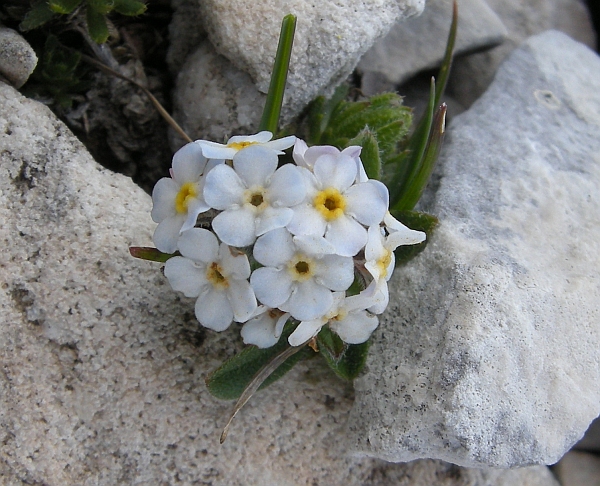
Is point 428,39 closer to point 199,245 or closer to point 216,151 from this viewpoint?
point 216,151

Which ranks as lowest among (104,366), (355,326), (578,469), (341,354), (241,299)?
(578,469)

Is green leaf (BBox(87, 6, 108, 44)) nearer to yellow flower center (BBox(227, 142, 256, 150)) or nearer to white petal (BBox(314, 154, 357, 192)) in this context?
yellow flower center (BBox(227, 142, 256, 150))

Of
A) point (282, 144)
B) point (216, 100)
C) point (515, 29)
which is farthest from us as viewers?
point (515, 29)

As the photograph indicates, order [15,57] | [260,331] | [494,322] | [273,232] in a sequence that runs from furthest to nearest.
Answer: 1. [15,57]
2. [494,322]
3. [260,331]
4. [273,232]

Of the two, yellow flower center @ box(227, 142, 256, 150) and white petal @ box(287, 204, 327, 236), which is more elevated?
yellow flower center @ box(227, 142, 256, 150)

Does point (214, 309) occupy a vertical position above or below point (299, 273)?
below

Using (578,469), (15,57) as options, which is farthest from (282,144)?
(578,469)

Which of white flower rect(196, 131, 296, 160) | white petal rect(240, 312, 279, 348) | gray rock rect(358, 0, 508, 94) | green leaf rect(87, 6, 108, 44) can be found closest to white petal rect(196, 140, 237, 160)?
white flower rect(196, 131, 296, 160)
